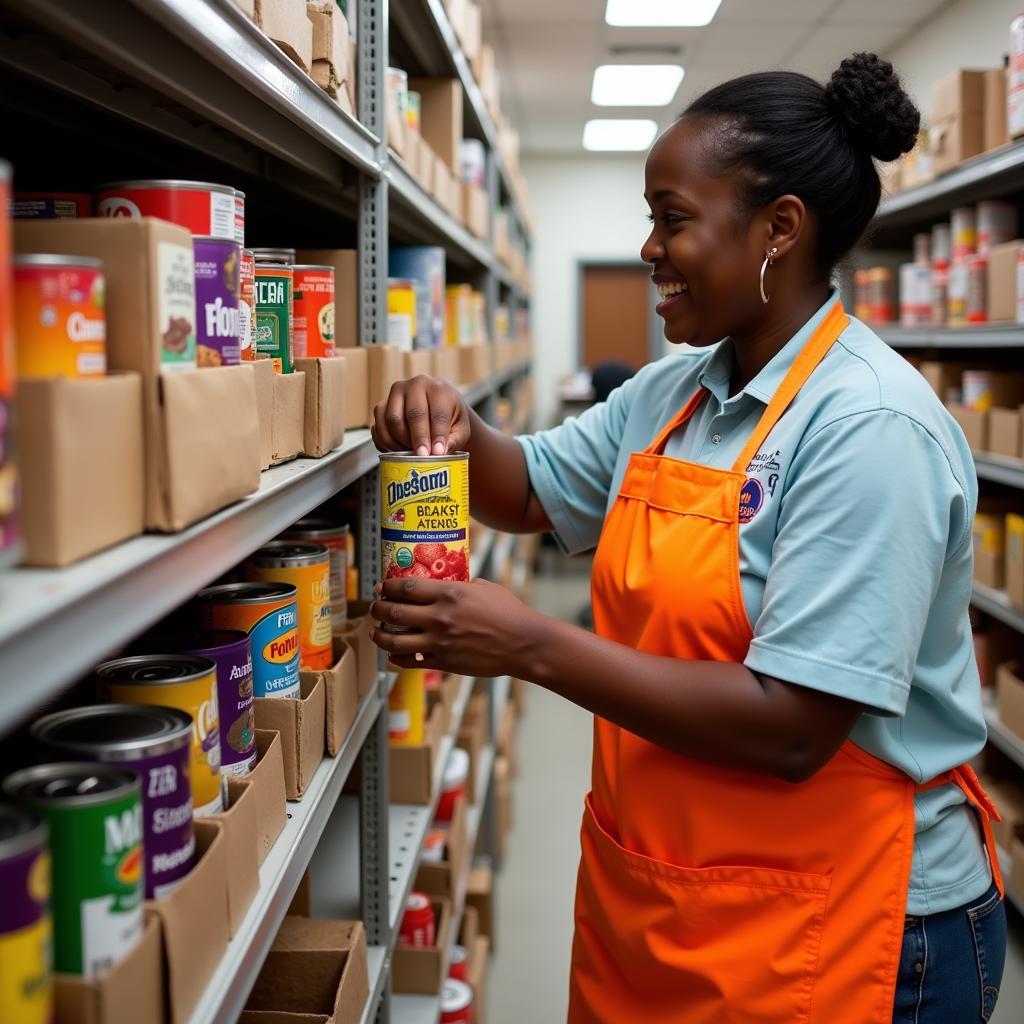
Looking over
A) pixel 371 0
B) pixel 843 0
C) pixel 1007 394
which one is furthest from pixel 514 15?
pixel 371 0

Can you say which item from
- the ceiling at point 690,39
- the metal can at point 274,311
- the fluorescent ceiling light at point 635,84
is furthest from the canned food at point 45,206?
the fluorescent ceiling light at point 635,84

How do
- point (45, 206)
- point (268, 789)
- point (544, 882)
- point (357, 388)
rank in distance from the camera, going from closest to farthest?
point (45, 206), point (268, 789), point (357, 388), point (544, 882)

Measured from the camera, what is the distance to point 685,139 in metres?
1.45

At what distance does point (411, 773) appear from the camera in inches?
89.3

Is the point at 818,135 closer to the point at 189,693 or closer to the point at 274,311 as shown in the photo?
the point at 274,311

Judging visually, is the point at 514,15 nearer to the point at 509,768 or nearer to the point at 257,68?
the point at 509,768

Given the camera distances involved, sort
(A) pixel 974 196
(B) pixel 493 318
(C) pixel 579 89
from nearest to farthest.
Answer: (A) pixel 974 196 → (B) pixel 493 318 → (C) pixel 579 89

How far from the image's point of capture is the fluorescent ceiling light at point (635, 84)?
22.7 ft

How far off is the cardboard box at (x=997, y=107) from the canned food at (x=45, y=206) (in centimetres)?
309

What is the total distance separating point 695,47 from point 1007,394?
3680mm

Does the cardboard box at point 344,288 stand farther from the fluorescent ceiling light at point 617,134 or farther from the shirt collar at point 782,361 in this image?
the fluorescent ceiling light at point 617,134

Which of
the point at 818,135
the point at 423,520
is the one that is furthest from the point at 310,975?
the point at 818,135

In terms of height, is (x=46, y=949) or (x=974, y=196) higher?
(x=974, y=196)

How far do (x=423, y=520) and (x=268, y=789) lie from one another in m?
0.35
